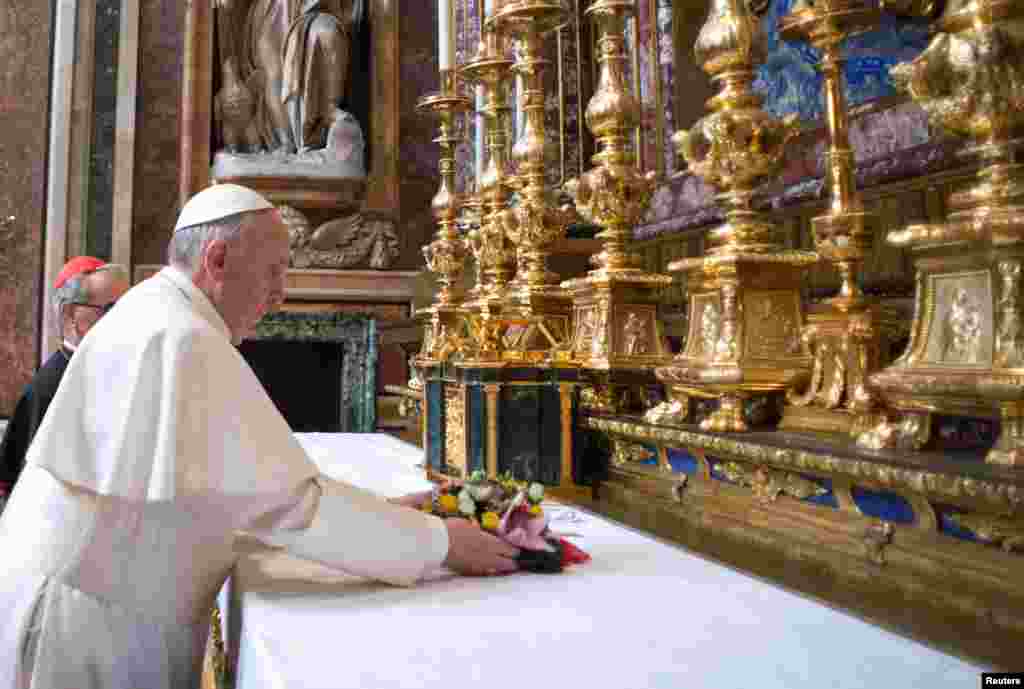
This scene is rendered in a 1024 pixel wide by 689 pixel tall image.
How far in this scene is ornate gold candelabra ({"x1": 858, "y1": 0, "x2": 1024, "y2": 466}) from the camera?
131 centimetres

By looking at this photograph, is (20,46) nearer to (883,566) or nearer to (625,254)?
(625,254)

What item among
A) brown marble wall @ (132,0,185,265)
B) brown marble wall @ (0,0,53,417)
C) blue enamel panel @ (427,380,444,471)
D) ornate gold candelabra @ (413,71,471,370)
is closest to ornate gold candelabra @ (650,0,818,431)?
blue enamel panel @ (427,380,444,471)

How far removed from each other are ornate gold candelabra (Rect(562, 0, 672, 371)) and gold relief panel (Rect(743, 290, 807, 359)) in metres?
0.57

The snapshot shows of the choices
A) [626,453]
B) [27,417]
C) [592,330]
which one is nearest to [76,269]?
[27,417]

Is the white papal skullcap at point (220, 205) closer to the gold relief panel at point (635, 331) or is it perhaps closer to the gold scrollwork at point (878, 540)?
the gold relief panel at point (635, 331)

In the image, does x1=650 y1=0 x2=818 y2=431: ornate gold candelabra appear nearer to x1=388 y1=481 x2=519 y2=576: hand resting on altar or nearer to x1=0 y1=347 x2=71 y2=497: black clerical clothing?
x1=388 y1=481 x2=519 y2=576: hand resting on altar

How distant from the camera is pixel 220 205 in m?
1.91

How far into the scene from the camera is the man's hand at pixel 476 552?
1.64 metres

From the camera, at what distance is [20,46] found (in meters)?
7.46

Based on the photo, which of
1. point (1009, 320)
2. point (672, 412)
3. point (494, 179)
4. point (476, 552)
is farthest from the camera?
point (494, 179)

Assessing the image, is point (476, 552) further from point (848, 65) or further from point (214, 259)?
point (848, 65)

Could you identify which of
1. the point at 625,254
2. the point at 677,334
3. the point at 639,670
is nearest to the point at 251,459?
the point at 639,670

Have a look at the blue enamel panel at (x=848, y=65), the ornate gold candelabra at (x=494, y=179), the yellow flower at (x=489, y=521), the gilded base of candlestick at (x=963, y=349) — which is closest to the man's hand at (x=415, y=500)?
the yellow flower at (x=489, y=521)

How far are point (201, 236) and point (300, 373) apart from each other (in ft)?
18.6
